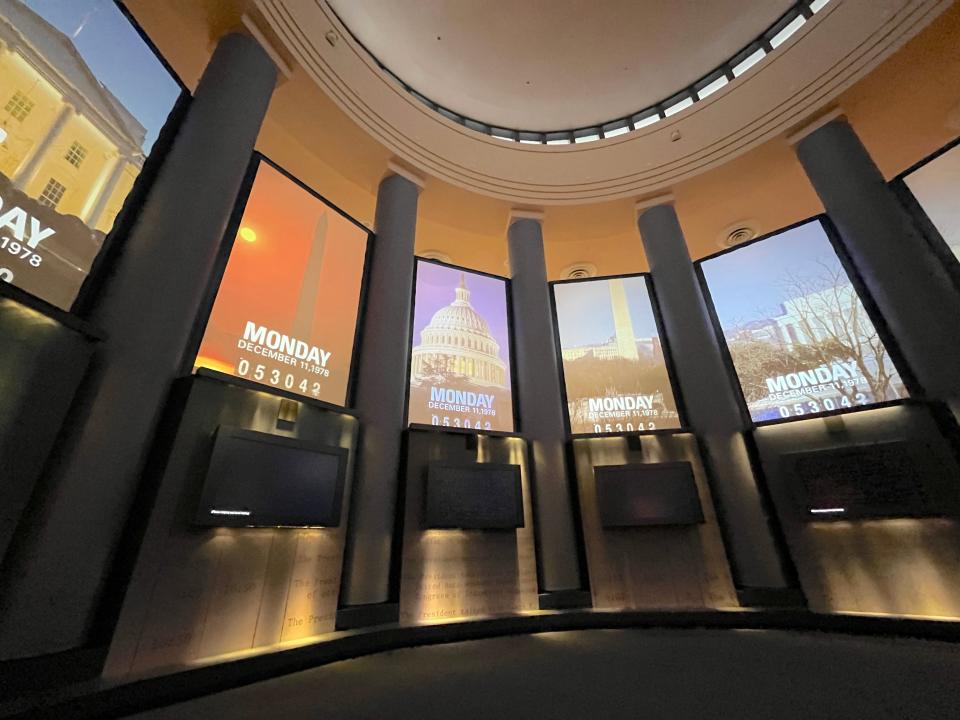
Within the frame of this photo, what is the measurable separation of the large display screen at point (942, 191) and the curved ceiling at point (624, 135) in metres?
1.71

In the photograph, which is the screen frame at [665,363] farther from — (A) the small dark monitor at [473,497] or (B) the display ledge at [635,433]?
(A) the small dark monitor at [473,497]

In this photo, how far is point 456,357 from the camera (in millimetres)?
6293

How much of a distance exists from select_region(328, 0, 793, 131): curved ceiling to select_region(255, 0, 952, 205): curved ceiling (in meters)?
0.67

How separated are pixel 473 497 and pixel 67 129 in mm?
5140

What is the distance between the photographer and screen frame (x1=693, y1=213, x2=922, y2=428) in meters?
4.80

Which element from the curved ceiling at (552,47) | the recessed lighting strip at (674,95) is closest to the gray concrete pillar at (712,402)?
the recessed lighting strip at (674,95)

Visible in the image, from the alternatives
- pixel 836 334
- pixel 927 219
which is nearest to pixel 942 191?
pixel 927 219

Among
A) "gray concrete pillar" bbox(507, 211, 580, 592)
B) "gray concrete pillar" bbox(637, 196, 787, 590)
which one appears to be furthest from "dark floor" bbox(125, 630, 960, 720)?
"gray concrete pillar" bbox(507, 211, 580, 592)

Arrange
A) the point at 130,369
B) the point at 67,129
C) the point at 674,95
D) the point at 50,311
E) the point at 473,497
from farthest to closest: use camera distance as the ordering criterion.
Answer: the point at 674,95, the point at 473,497, the point at 67,129, the point at 130,369, the point at 50,311

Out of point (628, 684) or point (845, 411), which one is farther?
point (845, 411)

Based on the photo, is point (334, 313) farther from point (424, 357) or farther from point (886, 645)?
point (886, 645)

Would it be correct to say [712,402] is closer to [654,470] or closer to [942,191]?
[654,470]

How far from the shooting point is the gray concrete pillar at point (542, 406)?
16.6 feet

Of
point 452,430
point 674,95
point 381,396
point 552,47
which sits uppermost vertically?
point 552,47
